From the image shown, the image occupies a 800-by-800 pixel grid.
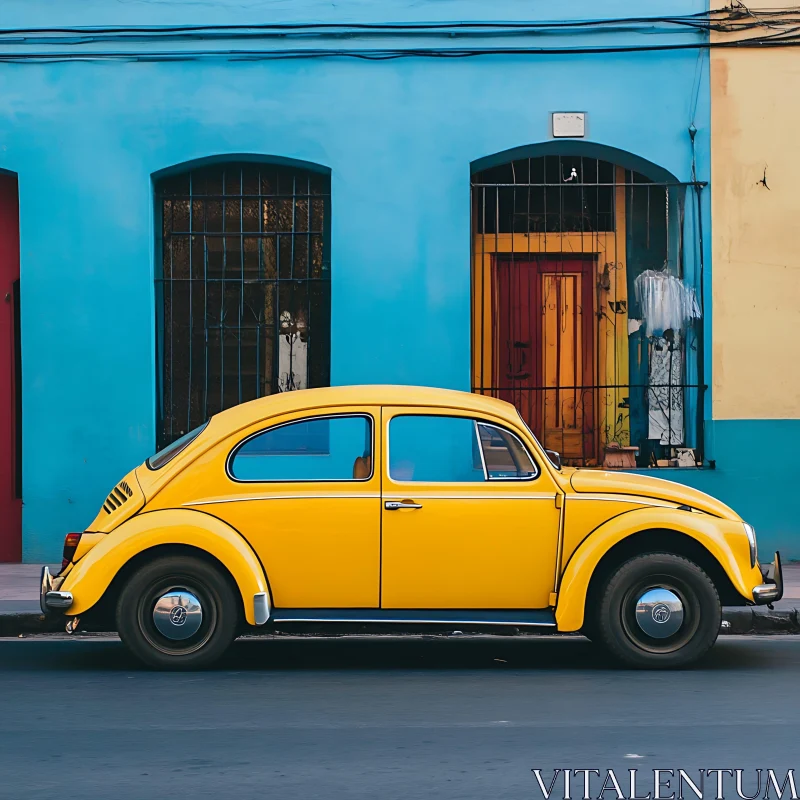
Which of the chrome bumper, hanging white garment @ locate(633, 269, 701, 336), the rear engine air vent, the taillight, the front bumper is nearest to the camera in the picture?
Answer: the chrome bumper

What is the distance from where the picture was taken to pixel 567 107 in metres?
11.9

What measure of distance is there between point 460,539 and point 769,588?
1.82 meters

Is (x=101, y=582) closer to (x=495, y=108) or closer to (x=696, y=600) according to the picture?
(x=696, y=600)

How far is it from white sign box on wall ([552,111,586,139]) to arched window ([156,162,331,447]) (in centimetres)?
223

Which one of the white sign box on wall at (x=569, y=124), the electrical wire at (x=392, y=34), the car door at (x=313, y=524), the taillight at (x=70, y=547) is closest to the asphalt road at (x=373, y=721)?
the car door at (x=313, y=524)

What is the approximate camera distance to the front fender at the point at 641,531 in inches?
284

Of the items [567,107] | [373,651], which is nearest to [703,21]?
[567,107]

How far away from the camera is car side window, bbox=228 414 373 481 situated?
740cm

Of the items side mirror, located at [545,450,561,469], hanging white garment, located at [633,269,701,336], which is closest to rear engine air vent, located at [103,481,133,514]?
side mirror, located at [545,450,561,469]

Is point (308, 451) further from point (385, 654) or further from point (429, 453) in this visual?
point (385, 654)

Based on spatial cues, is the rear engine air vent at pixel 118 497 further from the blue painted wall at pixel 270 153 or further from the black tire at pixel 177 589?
the blue painted wall at pixel 270 153

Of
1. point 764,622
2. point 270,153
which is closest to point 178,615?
point 764,622

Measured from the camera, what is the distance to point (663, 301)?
40.1 feet

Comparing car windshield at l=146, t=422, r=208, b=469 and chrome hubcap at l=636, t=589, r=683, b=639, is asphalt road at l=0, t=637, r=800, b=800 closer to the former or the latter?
chrome hubcap at l=636, t=589, r=683, b=639
